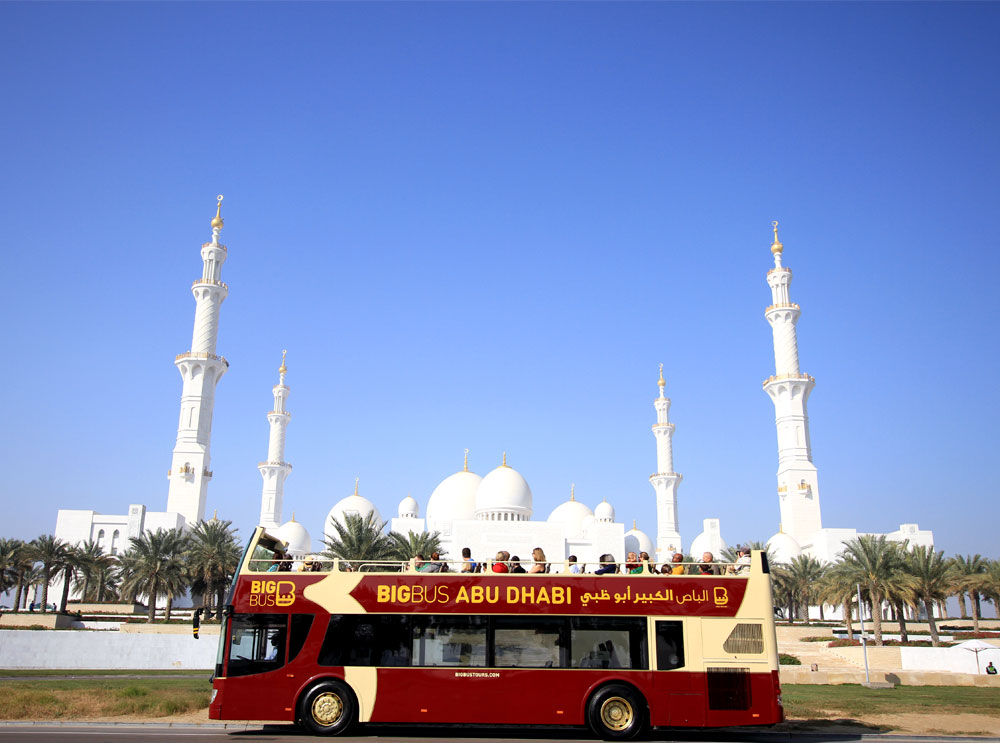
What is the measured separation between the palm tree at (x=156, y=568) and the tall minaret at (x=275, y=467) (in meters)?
22.2

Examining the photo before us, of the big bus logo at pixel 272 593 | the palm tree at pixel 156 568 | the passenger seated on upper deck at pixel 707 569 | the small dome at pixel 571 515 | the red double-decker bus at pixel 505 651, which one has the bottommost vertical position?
the red double-decker bus at pixel 505 651

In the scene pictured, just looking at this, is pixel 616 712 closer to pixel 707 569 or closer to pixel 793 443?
pixel 707 569

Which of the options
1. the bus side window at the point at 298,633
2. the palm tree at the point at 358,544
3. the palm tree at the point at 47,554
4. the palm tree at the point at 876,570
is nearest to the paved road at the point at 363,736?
the bus side window at the point at 298,633

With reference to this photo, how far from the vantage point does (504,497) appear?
56.8 metres

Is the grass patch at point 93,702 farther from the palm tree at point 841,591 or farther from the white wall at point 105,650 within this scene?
the palm tree at point 841,591

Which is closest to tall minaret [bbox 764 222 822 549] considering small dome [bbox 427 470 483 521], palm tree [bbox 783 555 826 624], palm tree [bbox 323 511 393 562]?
palm tree [bbox 783 555 826 624]

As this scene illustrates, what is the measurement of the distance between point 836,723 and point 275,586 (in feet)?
32.8

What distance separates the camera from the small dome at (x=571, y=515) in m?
61.4

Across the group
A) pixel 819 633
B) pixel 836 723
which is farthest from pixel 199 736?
pixel 819 633

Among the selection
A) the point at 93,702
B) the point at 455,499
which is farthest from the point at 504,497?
the point at 93,702

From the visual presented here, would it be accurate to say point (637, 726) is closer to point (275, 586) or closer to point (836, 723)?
point (836, 723)

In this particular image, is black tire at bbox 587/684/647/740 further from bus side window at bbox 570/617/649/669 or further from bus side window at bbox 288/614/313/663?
bus side window at bbox 288/614/313/663

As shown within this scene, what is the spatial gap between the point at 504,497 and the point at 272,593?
147 ft

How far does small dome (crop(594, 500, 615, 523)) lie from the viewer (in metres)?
67.0
